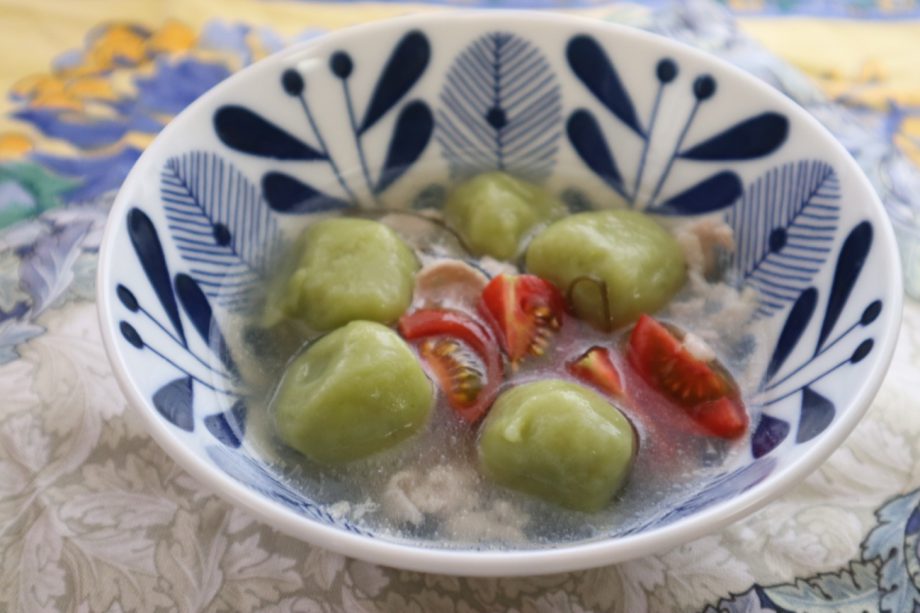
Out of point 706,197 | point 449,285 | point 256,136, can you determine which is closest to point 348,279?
point 449,285

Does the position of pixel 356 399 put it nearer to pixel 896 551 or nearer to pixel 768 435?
pixel 768 435

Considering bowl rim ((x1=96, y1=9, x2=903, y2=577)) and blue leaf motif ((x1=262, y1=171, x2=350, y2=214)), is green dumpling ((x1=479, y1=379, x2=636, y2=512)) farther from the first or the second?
blue leaf motif ((x1=262, y1=171, x2=350, y2=214))

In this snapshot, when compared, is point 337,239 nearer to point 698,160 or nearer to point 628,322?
point 628,322

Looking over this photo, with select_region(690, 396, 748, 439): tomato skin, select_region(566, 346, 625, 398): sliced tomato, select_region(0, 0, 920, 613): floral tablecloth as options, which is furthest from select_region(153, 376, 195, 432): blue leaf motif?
select_region(690, 396, 748, 439): tomato skin

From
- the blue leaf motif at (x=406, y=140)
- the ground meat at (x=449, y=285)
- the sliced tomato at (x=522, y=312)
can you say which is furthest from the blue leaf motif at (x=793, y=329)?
the blue leaf motif at (x=406, y=140)

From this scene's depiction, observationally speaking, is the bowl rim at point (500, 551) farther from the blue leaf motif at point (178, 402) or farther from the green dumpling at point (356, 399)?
the green dumpling at point (356, 399)

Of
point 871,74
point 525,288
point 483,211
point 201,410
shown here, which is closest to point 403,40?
point 483,211
